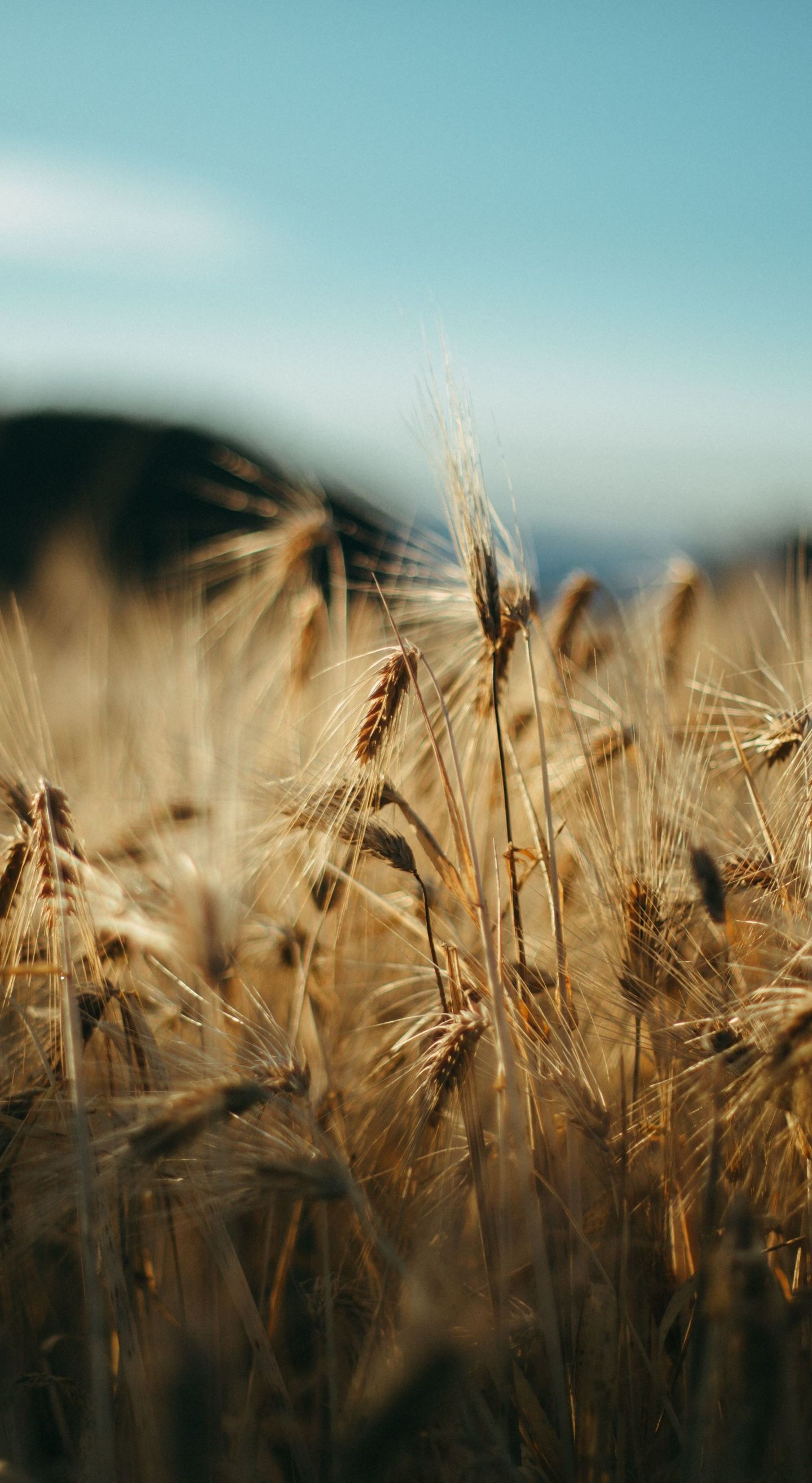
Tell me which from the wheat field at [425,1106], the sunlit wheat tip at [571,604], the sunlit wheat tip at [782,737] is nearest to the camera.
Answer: the wheat field at [425,1106]

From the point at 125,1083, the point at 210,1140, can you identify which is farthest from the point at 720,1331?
the point at 125,1083

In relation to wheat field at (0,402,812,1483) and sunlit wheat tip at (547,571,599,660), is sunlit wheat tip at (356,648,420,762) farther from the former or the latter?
sunlit wheat tip at (547,571,599,660)

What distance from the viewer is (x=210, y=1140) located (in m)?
1.12

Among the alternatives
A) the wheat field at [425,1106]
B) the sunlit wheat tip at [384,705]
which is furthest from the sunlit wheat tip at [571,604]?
the sunlit wheat tip at [384,705]

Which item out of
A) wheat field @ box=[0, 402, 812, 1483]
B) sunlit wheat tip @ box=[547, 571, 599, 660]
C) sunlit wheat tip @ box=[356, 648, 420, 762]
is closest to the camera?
wheat field @ box=[0, 402, 812, 1483]

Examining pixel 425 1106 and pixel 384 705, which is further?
pixel 384 705

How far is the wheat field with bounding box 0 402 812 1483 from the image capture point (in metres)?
1.08

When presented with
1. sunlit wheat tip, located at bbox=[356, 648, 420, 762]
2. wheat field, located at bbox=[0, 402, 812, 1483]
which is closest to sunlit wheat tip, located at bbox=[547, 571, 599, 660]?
wheat field, located at bbox=[0, 402, 812, 1483]

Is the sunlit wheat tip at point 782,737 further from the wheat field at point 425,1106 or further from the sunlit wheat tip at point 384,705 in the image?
the sunlit wheat tip at point 384,705

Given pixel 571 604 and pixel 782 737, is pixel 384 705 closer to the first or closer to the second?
pixel 782 737

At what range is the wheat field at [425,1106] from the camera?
1082 millimetres

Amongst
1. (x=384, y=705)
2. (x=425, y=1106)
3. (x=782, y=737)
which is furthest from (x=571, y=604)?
(x=425, y=1106)

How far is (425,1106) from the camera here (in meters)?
1.25

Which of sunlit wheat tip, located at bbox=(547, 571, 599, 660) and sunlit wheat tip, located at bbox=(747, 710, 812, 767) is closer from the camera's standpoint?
sunlit wheat tip, located at bbox=(747, 710, 812, 767)
